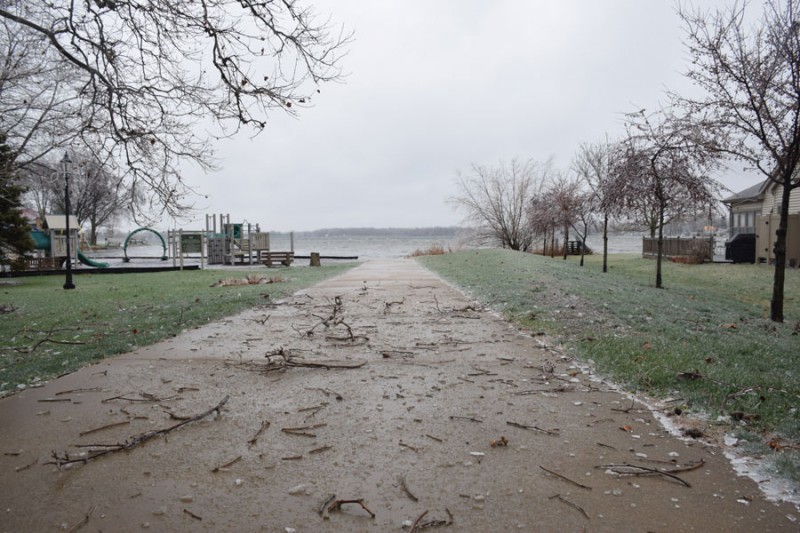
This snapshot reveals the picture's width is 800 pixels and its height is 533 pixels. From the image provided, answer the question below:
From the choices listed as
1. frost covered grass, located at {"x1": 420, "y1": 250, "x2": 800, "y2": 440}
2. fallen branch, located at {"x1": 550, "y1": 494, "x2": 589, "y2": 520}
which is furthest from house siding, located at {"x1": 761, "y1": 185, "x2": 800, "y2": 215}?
fallen branch, located at {"x1": 550, "y1": 494, "x2": 589, "y2": 520}

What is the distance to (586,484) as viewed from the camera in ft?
9.87

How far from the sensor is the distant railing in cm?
3198

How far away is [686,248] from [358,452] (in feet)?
121

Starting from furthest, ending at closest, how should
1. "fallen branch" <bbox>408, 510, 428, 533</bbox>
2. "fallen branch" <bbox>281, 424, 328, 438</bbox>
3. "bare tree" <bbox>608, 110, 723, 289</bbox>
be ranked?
"bare tree" <bbox>608, 110, 723, 289</bbox> → "fallen branch" <bbox>281, 424, 328, 438</bbox> → "fallen branch" <bbox>408, 510, 428, 533</bbox>

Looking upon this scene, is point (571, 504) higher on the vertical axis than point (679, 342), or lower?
lower

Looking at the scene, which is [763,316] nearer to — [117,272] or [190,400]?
[190,400]

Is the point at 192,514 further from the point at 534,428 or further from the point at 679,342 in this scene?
the point at 679,342

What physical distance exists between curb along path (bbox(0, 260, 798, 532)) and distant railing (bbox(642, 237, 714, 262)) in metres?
31.2

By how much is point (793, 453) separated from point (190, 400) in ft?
15.3

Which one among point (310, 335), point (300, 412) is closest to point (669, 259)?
point (310, 335)

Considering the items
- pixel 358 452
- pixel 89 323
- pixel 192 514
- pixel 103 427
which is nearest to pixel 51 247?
pixel 89 323

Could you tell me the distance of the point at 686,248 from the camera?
3438cm

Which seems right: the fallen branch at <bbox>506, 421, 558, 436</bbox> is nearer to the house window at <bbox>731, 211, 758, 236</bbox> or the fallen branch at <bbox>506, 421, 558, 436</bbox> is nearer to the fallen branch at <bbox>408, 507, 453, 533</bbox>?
the fallen branch at <bbox>408, 507, 453, 533</bbox>

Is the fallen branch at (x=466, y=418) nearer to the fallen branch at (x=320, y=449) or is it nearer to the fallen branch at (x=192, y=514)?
the fallen branch at (x=320, y=449)
